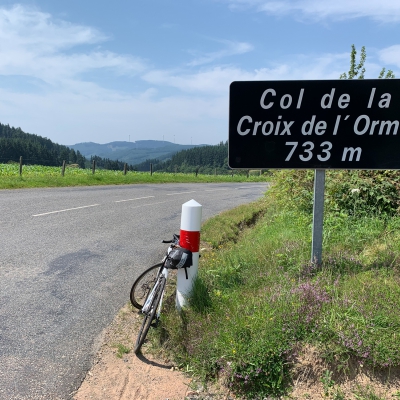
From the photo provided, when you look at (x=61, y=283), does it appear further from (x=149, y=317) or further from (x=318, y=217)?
(x=318, y=217)

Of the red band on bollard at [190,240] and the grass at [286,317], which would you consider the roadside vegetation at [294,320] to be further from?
the red band on bollard at [190,240]

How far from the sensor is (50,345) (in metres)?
3.66

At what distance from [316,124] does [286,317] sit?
7.13 feet

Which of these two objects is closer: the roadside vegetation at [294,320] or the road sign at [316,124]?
the roadside vegetation at [294,320]

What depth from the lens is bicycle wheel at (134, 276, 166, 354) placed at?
3563 millimetres

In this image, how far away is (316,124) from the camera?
14.1 feet

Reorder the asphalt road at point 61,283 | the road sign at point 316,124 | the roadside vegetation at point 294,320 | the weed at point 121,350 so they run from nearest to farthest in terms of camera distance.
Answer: the roadside vegetation at point 294,320
the asphalt road at point 61,283
the weed at point 121,350
the road sign at point 316,124

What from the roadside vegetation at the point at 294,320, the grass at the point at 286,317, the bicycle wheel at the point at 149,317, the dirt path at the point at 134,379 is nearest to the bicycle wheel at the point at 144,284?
the bicycle wheel at the point at 149,317

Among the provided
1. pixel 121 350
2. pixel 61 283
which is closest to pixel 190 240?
pixel 121 350

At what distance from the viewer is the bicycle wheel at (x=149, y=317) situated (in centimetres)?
356

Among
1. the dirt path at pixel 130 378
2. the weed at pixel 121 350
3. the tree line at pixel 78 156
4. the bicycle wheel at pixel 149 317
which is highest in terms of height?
the tree line at pixel 78 156

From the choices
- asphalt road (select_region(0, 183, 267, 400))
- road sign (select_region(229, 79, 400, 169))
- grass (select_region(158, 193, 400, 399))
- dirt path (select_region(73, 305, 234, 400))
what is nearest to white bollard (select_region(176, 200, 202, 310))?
grass (select_region(158, 193, 400, 399))

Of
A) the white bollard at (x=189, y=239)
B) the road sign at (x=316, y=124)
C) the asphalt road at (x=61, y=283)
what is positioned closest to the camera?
the asphalt road at (x=61, y=283)

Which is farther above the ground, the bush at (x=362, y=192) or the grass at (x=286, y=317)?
the bush at (x=362, y=192)
